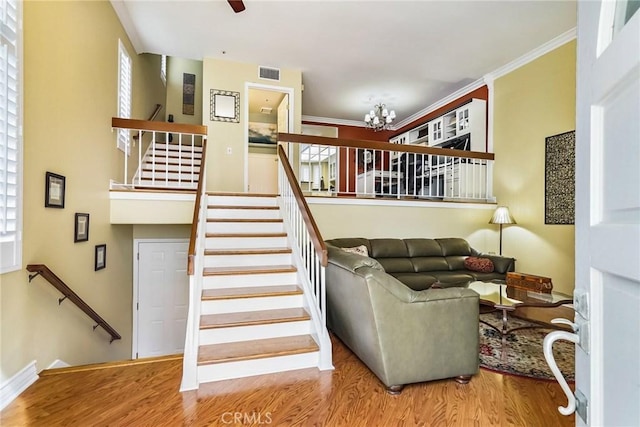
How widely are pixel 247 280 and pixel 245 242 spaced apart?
0.71 metres

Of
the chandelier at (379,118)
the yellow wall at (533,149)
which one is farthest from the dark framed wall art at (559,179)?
the chandelier at (379,118)

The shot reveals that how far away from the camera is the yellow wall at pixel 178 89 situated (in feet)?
25.6

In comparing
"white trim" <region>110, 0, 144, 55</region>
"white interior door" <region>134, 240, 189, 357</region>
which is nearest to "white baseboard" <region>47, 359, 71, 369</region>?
"white interior door" <region>134, 240, 189, 357</region>

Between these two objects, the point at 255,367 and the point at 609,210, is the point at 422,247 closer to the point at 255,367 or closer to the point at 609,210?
the point at 255,367

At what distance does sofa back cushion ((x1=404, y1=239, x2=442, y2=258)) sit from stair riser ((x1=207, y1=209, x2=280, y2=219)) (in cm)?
213

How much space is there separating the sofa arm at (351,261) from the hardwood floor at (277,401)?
86 cm

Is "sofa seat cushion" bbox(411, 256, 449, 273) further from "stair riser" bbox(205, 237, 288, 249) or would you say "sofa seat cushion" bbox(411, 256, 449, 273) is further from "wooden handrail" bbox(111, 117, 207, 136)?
"wooden handrail" bbox(111, 117, 207, 136)

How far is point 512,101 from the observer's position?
5391 millimetres

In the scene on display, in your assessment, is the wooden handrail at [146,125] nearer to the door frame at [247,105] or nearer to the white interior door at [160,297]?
the door frame at [247,105]

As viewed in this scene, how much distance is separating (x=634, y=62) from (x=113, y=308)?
506cm

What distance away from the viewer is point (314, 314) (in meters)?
2.87

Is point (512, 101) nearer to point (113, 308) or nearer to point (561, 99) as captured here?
point (561, 99)

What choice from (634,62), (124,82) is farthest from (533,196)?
(124,82)

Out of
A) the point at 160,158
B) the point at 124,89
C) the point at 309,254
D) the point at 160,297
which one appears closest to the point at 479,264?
the point at 309,254
